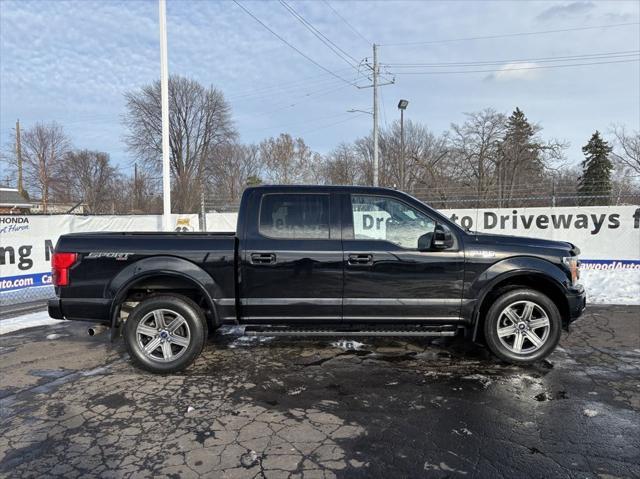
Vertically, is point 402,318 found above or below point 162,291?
below

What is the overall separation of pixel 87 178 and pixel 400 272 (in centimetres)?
6804

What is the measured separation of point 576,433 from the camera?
335 centimetres

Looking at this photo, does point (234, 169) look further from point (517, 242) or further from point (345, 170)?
point (517, 242)

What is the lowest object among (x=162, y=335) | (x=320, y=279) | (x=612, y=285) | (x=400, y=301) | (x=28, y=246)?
(x=612, y=285)

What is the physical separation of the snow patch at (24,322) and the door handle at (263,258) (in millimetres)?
3972

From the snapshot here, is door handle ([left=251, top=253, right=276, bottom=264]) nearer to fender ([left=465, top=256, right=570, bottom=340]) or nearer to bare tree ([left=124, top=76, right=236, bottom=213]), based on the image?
fender ([left=465, top=256, right=570, bottom=340])

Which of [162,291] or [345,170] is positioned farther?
[345,170]

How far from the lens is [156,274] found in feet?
14.8

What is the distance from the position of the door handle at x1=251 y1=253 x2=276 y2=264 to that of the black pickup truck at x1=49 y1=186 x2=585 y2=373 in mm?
10

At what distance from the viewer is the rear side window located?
186 inches

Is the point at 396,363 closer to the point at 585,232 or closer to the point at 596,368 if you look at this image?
the point at 596,368

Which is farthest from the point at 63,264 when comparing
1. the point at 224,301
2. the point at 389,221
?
the point at 389,221

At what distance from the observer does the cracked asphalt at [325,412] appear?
297cm

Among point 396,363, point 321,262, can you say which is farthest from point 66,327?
point 396,363
